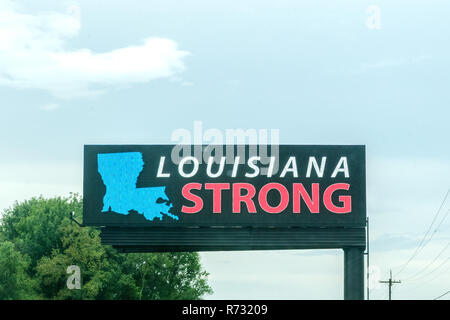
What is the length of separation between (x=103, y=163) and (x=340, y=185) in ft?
33.9

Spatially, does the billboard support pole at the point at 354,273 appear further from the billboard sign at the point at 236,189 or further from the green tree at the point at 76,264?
the green tree at the point at 76,264

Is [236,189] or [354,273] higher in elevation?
[236,189]

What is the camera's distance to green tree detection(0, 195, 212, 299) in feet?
175

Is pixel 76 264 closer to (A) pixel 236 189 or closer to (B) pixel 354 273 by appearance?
(A) pixel 236 189

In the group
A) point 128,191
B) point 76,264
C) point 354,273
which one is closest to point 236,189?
point 128,191

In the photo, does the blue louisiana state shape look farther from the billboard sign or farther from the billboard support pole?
the billboard support pole

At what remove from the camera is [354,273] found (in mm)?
30047

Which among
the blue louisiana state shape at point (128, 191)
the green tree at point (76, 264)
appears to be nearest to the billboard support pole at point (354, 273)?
the blue louisiana state shape at point (128, 191)

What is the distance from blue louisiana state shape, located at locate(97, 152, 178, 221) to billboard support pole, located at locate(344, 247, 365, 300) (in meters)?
7.61

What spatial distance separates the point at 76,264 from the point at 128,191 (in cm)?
2543

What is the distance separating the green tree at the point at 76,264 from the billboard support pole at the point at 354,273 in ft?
92.5

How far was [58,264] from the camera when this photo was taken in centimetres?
5409

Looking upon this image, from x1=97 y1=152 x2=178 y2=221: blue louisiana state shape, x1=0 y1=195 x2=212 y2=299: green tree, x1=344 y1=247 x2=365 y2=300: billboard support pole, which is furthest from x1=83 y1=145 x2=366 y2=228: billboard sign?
x1=0 y1=195 x2=212 y2=299: green tree
